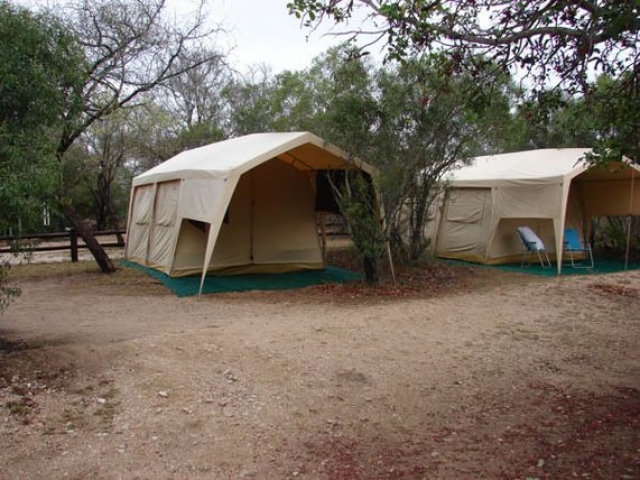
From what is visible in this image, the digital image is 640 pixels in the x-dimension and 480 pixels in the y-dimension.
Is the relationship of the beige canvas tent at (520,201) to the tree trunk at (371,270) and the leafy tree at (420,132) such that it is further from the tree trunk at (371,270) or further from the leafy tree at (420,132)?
the tree trunk at (371,270)

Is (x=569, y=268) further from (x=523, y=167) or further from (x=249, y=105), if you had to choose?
(x=249, y=105)

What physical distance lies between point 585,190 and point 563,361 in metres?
9.36

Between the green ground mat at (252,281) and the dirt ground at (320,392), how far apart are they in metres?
1.47

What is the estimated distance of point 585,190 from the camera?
12812 millimetres

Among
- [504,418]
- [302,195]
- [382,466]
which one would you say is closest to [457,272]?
[302,195]

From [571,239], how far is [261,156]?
7.21m

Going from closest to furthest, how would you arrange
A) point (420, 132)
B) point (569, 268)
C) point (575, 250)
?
point (420, 132), point (569, 268), point (575, 250)

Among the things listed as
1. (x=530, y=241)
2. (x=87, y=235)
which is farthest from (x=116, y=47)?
(x=530, y=241)

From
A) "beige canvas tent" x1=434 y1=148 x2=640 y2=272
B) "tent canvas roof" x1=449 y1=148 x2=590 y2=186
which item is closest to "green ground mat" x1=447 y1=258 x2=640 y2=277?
"beige canvas tent" x1=434 y1=148 x2=640 y2=272

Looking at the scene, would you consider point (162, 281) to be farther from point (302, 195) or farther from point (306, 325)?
point (306, 325)

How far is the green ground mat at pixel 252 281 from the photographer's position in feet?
27.7

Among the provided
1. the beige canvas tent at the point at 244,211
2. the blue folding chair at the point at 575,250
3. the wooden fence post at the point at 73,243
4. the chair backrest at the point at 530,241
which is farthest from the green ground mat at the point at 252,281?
the blue folding chair at the point at 575,250

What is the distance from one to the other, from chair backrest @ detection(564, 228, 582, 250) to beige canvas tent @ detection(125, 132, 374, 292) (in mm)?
5192

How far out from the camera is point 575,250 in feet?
36.5
